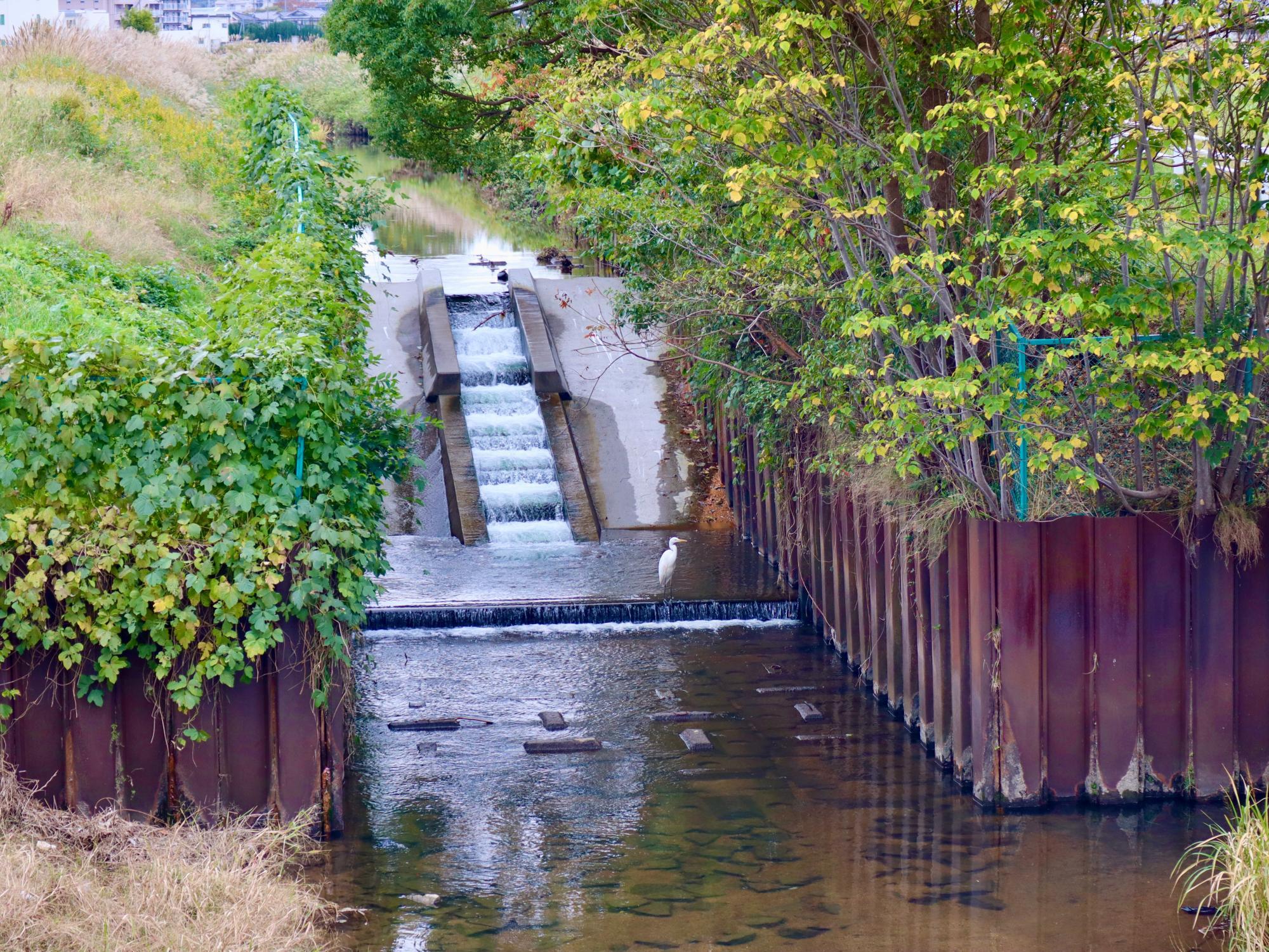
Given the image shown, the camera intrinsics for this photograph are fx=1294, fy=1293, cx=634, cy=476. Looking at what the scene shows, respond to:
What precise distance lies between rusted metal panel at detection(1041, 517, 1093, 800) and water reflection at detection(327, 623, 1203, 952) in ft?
2.14

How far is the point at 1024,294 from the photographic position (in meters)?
8.37

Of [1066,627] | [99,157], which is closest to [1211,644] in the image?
[1066,627]

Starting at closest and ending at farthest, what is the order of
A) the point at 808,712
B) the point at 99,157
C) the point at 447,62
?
the point at 808,712
the point at 99,157
the point at 447,62

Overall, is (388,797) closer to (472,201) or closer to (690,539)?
(690,539)

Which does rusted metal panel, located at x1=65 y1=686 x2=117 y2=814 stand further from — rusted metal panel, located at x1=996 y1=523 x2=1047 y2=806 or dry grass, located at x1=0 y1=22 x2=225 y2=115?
dry grass, located at x1=0 y1=22 x2=225 y2=115

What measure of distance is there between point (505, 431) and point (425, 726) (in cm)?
738

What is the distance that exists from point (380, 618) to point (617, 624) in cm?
236

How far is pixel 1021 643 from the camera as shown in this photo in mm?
8508

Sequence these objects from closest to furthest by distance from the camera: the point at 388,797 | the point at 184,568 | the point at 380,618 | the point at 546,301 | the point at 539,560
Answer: the point at 184,568 → the point at 388,797 → the point at 380,618 → the point at 539,560 → the point at 546,301

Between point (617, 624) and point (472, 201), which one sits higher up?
point (472, 201)

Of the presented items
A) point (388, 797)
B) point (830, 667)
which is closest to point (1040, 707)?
point (830, 667)

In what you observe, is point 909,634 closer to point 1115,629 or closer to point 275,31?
point 1115,629

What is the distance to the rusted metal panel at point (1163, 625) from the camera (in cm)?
855

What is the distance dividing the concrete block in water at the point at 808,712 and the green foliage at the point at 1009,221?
204 cm
